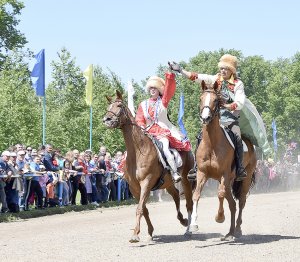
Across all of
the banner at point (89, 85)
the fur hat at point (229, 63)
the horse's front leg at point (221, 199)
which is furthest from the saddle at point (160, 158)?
the banner at point (89, 85)

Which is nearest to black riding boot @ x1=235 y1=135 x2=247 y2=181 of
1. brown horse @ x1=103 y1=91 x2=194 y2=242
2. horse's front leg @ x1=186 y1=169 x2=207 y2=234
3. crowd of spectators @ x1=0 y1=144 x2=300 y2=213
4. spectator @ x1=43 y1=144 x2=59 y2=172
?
horse's front leg @ x1=186 y1=169 x2=207 y2=234

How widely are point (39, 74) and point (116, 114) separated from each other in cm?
1568

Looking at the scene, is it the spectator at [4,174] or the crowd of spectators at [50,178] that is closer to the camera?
the spectator at [4,174]

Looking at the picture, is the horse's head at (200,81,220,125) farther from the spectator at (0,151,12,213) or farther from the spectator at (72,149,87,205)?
the spectator at (72,149,87,205)

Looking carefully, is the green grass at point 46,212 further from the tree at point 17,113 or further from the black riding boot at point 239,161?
the tree at point 17,113

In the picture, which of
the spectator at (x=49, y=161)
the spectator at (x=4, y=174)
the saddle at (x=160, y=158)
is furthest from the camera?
the spectator at (x=49, y=161)

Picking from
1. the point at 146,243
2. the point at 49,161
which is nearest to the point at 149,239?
the point at 146,243

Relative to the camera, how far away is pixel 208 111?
41.9ft

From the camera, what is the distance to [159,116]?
1437cm

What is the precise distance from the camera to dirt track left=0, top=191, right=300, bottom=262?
11.2 m

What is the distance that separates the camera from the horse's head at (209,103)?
503 inches

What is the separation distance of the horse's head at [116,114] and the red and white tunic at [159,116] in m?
1.10

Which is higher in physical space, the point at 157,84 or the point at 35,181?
the point at 157,84

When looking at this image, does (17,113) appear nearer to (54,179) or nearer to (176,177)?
(54,179)
